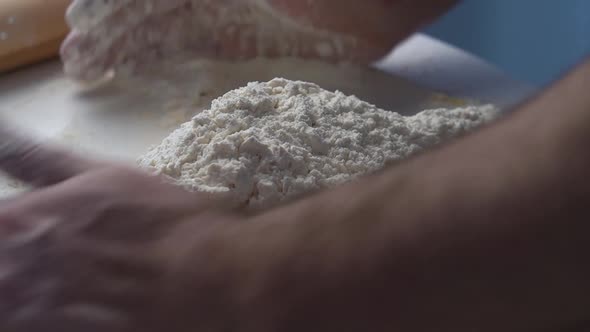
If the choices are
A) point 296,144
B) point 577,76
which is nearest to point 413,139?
point 296,144

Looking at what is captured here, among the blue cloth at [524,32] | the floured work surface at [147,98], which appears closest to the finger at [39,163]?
the floured work surface at [147,98]

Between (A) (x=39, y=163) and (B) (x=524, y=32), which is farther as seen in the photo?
(B) (x=524, y=32)

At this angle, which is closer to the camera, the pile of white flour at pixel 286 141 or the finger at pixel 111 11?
the pile of white flour at pixel 286 141

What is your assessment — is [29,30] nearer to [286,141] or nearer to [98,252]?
[286,141]

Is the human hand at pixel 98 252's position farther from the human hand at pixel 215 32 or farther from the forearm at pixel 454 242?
the human hand at pixel 215 32

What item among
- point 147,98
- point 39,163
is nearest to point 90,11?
point 147,98
